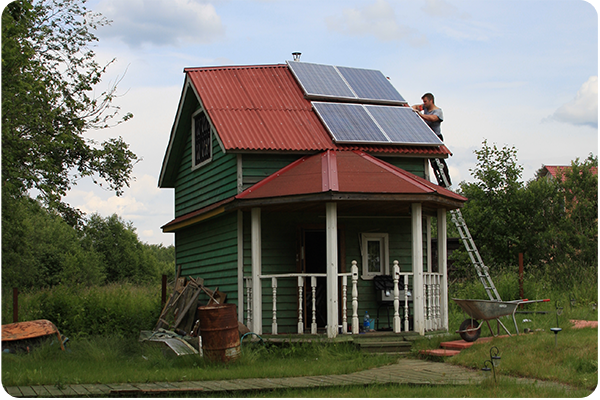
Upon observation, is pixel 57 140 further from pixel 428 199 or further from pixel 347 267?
pixel 428 199

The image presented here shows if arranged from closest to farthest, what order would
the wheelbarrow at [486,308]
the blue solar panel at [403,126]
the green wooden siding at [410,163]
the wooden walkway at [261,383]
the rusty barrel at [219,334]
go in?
1. the wooden walkway at [261,383]
2. the rusty barrel at [219,334]
3. the wheelbarrow at [486,308]
4. the blue solar panel at [403,126]
5. the green wooden siding at [410,163]

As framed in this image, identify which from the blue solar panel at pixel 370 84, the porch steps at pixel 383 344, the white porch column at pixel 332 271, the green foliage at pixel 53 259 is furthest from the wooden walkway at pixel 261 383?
the green foliage at pixel 53 259

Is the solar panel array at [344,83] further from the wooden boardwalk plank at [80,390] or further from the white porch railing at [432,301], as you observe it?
the wooden boardwalk plank at [80,390]

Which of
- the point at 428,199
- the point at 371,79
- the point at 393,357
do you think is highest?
the point at 371,79

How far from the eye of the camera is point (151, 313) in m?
15.3

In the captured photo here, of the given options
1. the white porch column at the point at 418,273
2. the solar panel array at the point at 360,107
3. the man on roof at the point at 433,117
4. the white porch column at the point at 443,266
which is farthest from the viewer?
the man on roof at the point at 433,117

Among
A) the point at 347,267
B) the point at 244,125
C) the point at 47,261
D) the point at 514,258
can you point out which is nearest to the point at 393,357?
the point at 347,267

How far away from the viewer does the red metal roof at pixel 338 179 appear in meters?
11.5

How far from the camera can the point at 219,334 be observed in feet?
32.7

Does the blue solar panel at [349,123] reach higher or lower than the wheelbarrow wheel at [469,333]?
higher

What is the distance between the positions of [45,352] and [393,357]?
620 cm

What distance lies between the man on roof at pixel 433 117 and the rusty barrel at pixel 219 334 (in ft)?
21.7

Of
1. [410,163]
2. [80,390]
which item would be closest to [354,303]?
[410,163]

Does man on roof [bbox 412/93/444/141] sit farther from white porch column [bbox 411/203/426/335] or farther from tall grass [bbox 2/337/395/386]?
tall grass [bbox 2/337/395/386]
